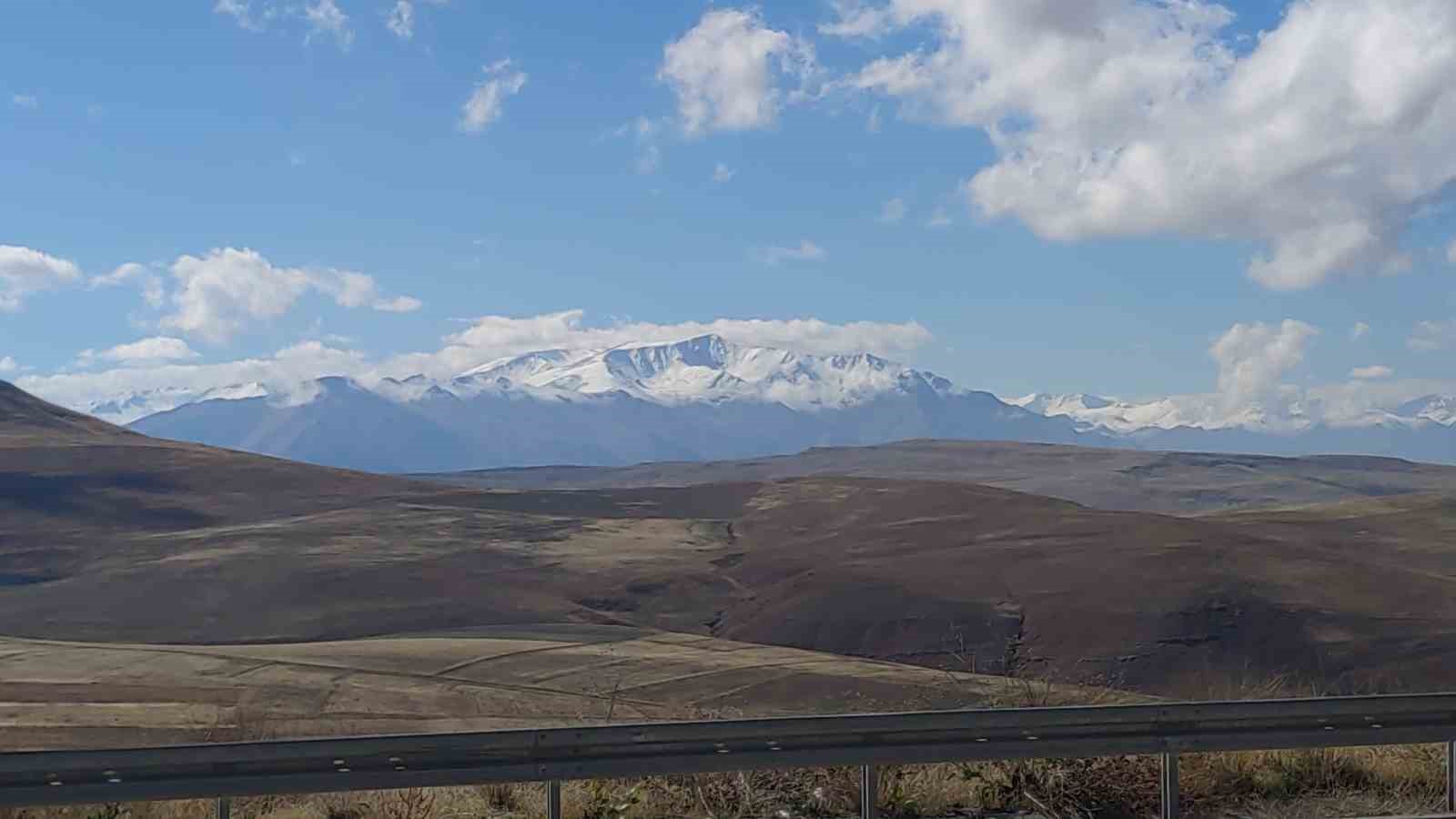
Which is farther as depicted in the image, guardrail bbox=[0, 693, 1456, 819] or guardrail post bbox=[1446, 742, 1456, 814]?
guardrail post bbox=[1446, 742, 1456, 814]

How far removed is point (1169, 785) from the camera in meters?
8.34

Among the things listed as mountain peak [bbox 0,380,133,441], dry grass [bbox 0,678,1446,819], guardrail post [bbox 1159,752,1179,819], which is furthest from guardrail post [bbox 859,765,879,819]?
mountain peak [bbox 0,380,133,441]

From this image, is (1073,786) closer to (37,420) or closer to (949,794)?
(949,794)

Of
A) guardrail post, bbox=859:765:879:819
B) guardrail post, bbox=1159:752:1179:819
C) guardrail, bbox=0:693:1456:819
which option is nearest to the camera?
guardrail, bbox=0:693:1456:819

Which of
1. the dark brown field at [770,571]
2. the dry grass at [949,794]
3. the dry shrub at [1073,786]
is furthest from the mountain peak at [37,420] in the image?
the dry shrub at [1073,786]

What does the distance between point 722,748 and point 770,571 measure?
164 ft

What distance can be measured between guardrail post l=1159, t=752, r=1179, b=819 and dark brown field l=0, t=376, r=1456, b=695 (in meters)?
3.54

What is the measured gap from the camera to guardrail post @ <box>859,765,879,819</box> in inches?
317

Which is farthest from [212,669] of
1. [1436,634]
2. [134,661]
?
[1436,634]

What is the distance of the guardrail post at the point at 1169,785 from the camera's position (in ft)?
27.4

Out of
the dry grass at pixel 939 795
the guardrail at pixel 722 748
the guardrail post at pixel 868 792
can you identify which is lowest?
the dry grass at pixel 939 795

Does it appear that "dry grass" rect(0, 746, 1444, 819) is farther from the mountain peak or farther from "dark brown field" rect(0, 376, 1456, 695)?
the mountain peak

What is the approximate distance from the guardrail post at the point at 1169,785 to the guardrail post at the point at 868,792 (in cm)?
177

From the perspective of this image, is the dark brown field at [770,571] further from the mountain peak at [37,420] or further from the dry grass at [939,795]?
the mountain peak at [37,420]
